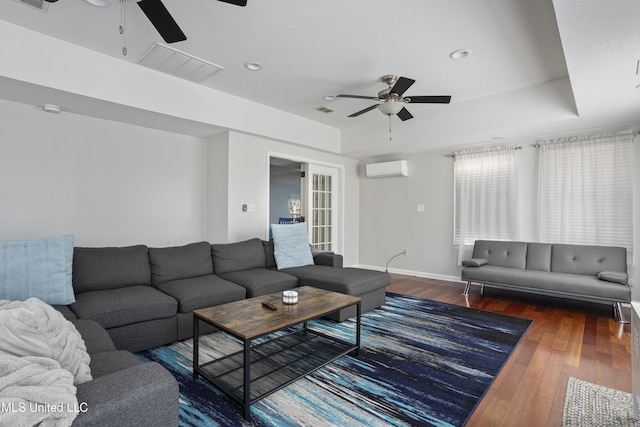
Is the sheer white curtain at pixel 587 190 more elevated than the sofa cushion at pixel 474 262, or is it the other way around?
the sheer white curtain at pixel 587 190

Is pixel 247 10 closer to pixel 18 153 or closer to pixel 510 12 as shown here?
pixel 510 12

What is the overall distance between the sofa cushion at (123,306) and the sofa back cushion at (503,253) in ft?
14.4

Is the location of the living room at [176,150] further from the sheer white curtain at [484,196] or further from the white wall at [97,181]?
the sheer white curtain at [484,196]

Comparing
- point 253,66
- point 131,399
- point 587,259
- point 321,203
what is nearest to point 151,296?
point 131,399

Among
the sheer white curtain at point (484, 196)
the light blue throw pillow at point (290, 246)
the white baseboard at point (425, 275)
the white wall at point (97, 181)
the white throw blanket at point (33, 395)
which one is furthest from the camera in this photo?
the white baseboard at point (425, 275)

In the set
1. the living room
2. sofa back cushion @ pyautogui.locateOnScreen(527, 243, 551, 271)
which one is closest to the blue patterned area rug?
sofa back cushion @ pyautogui.locateOnScreen(527, 243, 551, 271)

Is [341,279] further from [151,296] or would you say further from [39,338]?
[39,338]

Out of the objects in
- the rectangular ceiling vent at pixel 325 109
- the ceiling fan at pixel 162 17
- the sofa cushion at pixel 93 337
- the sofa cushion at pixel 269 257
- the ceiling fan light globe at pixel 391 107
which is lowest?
the sofa cushion at pixel 93 337

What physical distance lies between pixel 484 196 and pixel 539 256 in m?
1.18

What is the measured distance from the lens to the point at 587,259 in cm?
415

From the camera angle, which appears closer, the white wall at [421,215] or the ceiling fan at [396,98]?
the ceiling fan at [396,98]

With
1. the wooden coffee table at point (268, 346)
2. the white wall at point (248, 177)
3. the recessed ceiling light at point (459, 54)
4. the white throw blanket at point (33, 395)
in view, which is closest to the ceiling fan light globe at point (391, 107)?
the recessed ceiling light at point (459, 54)

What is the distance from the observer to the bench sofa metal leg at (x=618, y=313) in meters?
3.54

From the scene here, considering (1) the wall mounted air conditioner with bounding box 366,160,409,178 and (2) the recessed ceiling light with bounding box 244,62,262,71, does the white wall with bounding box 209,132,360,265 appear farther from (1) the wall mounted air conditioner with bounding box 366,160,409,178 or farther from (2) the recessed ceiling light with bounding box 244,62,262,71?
(1) the wall mounted air conditioner with bounding box 366,160,409,178
